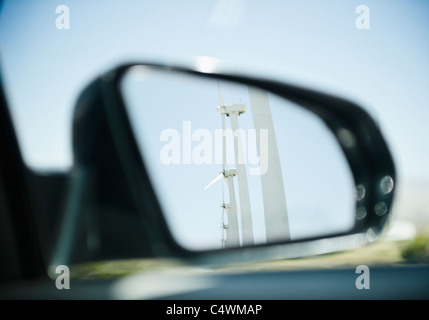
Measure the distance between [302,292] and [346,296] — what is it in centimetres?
21

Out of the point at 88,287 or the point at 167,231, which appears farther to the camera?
the point at 88,287

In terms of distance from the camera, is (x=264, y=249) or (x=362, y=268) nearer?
(x=264, y=249)

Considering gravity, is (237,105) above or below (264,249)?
above

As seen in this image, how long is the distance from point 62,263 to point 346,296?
1.25 metres
